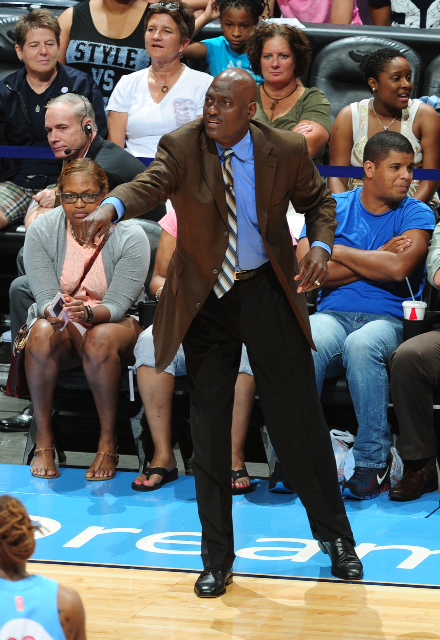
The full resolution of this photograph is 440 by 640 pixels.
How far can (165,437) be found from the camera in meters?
5.06

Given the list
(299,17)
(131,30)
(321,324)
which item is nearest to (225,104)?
(321,324)

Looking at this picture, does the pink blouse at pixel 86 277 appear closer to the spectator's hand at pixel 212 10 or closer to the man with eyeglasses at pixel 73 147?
the man with eyeglasses at pixel 73 147

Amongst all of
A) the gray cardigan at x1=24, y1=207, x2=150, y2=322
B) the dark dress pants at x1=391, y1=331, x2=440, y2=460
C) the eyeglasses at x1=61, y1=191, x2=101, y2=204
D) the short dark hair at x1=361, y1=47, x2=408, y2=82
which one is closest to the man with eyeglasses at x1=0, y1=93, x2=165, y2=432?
the gray cardigan at x1=24, y1=207, x2=150, y2=322

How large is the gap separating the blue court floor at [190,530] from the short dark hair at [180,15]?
2661 millimetres

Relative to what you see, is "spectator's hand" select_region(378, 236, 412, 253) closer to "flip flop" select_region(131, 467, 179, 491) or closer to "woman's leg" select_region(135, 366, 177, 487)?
"woman's leg" select_region(135, 366, 177, 487)

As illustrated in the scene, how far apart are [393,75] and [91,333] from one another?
2.22 metres

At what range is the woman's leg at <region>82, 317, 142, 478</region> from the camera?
5.09 meters

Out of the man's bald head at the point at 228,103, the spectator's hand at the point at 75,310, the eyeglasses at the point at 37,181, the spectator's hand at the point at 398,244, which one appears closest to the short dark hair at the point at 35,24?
the eyeglasses at the point at 37,181

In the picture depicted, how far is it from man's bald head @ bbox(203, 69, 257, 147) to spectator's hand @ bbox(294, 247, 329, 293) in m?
0.47

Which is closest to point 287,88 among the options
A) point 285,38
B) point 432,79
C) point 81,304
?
point 285,38

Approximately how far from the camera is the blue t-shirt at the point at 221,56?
22.7 feet

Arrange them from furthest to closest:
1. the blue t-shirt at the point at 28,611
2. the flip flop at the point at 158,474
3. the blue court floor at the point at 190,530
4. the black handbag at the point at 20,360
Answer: the black handbag at the point at 20,360
the flip flop at the point at 158,474
the blue court floor at the point at 190,530
the blue t-shirt at the point at 28,611

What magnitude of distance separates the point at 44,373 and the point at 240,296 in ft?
5.32

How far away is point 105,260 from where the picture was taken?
17.4 ft
